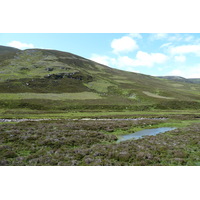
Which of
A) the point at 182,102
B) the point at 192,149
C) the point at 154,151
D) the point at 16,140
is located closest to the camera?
the point at 154,151

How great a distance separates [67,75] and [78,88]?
2628 cm

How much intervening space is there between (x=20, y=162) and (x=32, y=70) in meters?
130

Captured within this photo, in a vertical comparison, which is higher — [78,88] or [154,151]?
[78,88]

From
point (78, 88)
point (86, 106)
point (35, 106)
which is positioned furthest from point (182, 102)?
point (35, 106)

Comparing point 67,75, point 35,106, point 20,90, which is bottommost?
point 35,106

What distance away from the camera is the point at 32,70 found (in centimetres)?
12725

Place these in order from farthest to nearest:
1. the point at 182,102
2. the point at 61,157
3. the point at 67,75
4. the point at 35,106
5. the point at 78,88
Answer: the point at 67,75 < the point at 78,88 < the point at 182,102 < the point at 35,106 < the point at 61,157

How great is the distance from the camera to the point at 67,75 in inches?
4813

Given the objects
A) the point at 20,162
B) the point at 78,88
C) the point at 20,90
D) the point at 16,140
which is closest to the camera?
the point at 20,162

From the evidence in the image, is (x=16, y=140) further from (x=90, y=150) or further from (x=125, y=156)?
(x=125, y=156)

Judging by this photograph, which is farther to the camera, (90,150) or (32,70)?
(32,70)

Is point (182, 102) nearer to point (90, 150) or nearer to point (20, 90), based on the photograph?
point (90, 150)

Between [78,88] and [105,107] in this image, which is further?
[78,88]

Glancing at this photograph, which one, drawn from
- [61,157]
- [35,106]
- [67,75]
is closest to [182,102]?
[35,106]
